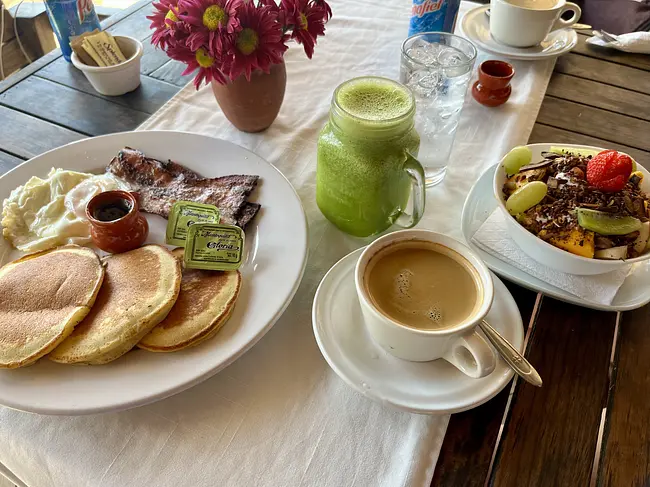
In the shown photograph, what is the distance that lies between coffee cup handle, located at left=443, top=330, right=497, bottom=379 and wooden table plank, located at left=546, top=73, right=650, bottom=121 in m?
1.01

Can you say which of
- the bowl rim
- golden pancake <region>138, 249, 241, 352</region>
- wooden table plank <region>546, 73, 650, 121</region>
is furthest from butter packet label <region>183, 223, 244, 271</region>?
wooden table plank <region>546, 73, 650, 121</region>

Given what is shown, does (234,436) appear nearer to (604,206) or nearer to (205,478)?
(205,478)

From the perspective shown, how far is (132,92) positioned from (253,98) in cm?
45

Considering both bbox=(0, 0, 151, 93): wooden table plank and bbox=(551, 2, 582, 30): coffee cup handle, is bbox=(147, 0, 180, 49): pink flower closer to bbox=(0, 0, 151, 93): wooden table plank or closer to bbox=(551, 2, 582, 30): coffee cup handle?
bbox=(0, 0, 151, 93): wooden table plank

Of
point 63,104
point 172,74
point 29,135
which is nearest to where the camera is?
point 29,135

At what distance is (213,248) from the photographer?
2.76ft

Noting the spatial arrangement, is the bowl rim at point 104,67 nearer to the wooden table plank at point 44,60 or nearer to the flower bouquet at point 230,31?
the wooden table plank at point 44,60

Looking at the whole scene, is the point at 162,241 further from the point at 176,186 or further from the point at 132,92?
the point at 132,92

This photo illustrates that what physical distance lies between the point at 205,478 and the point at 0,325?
38 centimetres

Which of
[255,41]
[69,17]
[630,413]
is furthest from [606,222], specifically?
[69,17]

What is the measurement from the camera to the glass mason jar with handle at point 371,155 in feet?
2.74

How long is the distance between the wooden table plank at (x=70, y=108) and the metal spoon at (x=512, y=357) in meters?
1.02

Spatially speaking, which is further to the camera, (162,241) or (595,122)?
(595,122)

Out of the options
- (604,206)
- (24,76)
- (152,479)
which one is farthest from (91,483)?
(24,76)
